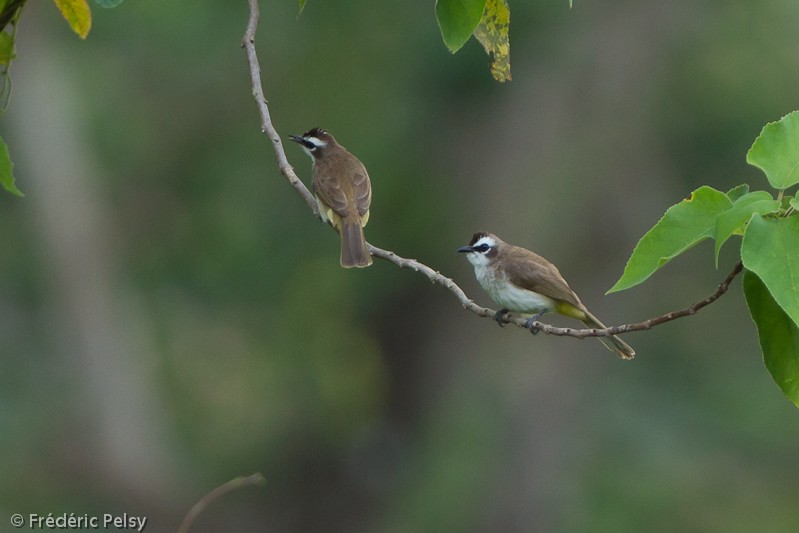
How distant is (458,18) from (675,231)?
75 centimetres

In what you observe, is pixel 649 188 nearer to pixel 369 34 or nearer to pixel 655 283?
pixel 655 283

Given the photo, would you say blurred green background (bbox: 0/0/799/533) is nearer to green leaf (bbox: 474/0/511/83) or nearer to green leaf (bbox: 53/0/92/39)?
green leaf (bbox: 474/0/511/83)

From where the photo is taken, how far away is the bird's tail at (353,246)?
6.34 m

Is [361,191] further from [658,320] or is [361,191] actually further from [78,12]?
[658,320]

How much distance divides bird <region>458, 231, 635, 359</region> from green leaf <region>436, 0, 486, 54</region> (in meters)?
2.80

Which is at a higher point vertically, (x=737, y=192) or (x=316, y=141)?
(x=316, y=141)

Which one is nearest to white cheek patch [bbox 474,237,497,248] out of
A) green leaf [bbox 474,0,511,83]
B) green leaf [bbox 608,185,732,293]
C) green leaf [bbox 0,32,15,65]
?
green leaf [bbox 474,0,511,83]

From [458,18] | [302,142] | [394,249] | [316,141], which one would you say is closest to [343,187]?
[302,142]

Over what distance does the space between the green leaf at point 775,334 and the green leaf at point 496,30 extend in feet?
3.25

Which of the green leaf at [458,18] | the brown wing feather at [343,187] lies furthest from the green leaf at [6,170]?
the brown wing feather at [343,187]

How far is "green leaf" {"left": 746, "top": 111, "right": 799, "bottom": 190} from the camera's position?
9.87 ft

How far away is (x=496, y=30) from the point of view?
350 centimetres

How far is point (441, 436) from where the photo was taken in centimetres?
1892

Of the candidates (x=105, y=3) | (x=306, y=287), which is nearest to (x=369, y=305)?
(x=306, y=287)
